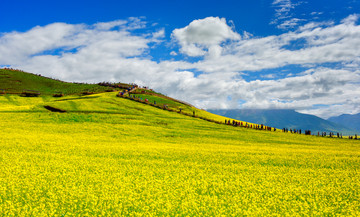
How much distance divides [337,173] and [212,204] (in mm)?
16553

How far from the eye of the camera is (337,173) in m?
22.2

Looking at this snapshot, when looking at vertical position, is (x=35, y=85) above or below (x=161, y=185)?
above

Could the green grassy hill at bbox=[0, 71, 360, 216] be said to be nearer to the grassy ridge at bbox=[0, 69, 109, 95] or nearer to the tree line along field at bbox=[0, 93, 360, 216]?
the tree line along field at bbox=[0, 93, 360, 216]

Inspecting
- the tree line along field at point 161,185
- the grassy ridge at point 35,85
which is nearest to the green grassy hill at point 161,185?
the tree line along field at point 161,185

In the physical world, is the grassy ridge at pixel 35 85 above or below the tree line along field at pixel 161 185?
above

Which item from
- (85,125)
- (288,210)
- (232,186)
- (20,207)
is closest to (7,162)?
(20,207)

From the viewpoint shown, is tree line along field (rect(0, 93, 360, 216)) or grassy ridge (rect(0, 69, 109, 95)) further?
grassy ridge (rect(0, 69, 109, 95))

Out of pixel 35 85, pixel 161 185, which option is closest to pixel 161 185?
pixel 161 185

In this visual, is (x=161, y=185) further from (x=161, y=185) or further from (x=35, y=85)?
(x=35, y=85)

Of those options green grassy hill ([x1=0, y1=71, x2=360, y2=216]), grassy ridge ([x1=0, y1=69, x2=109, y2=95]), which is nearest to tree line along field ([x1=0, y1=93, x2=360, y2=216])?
green grassy hill ([x1=0, y1=71, x2=360, y2=216])

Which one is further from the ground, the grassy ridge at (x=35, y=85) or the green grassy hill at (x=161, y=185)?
the grassy ridge at (x=35, y=85)

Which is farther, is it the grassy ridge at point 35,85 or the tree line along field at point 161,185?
the grassy ridge at point 35,85

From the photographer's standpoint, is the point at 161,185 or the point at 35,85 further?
the point at 35,85

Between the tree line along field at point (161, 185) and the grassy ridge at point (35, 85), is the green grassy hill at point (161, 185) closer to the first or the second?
the tree line along field at point (161, 185)
